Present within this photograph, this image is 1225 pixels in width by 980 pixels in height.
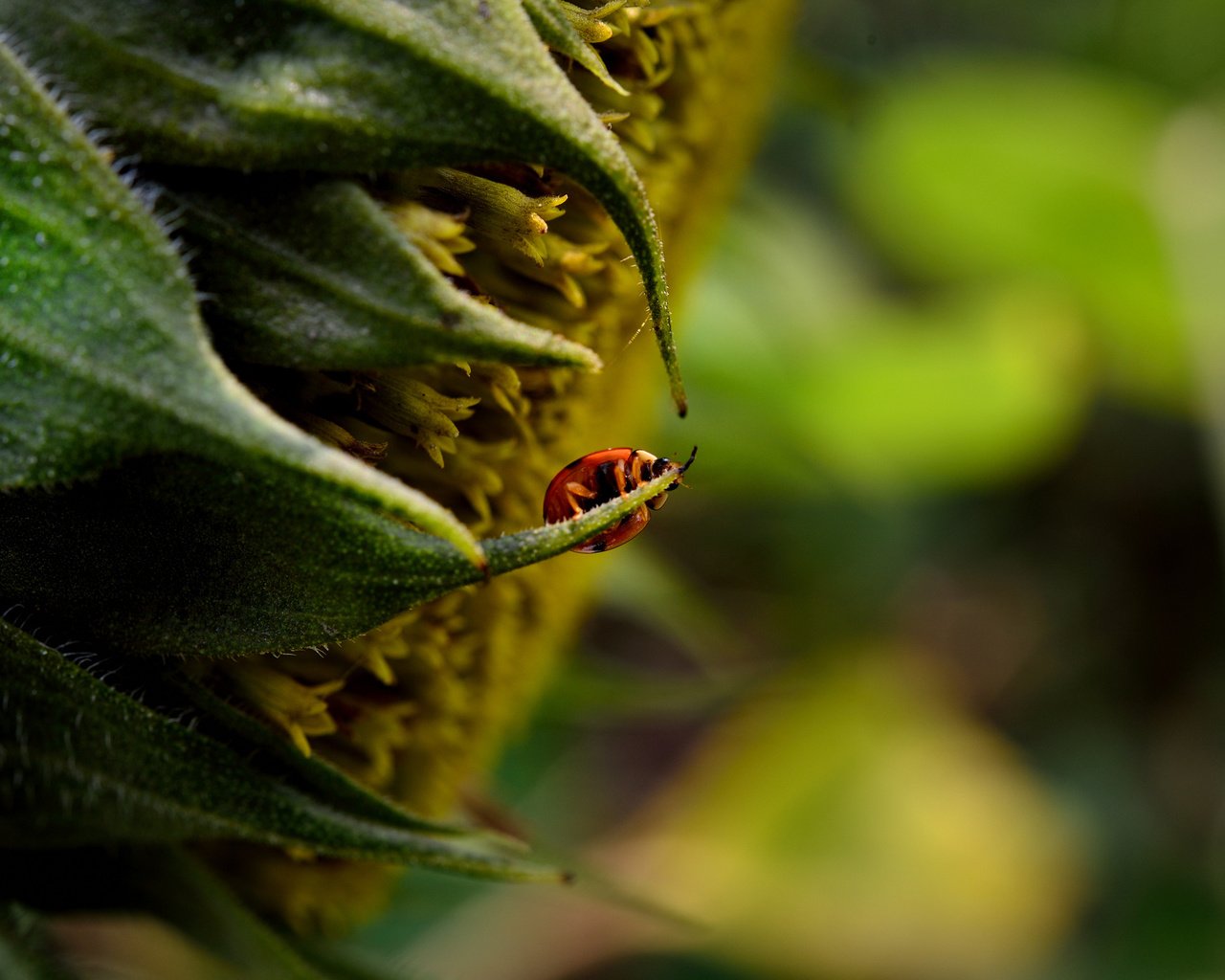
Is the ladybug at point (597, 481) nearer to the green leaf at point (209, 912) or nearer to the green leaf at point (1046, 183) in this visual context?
the green leaf at point (209, 912)

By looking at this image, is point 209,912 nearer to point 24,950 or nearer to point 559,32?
point 24,950

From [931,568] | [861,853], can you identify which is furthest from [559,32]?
[931,568]

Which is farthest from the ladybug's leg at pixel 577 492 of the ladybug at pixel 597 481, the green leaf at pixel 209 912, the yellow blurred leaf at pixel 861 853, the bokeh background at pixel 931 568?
the yellow blurred leaf at pixel 861 853

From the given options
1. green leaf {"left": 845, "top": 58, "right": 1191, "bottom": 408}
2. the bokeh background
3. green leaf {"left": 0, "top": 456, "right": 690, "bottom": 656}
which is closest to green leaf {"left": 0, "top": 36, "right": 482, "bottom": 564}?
green leaf {"left": 0, "top": 456, "right": 690, "bottom": 656}

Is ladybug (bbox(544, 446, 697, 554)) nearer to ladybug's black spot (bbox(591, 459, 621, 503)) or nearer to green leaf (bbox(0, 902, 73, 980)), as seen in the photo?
ladybug's black spot (bbox(591, 459, 621, 503))

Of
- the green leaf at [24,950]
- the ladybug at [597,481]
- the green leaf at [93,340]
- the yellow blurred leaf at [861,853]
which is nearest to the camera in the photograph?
the green leaf at [93,340]

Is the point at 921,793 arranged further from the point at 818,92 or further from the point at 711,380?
the point at 818,92

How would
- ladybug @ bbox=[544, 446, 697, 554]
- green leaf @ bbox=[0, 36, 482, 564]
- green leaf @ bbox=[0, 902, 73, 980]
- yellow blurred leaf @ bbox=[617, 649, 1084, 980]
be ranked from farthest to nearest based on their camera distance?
yellow blurred leaf @ bbox=[617, 649, 1084, 980] → green leaf @ bbox=[0, 902, 73, 980] → ladybug @ bbox=[544, 446, 697, 554] → green leaf @ bbox=[0, 36, 482, 564]
